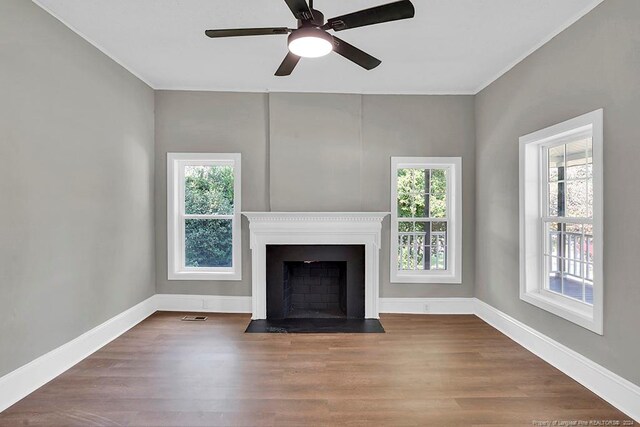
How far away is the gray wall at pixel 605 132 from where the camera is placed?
2281 mm

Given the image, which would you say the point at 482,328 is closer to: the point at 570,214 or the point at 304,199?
the point at 570,214

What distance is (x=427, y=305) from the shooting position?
4.47 meters

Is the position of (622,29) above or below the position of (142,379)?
above

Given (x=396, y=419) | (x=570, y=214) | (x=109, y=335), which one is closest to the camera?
(x=396, y=419)

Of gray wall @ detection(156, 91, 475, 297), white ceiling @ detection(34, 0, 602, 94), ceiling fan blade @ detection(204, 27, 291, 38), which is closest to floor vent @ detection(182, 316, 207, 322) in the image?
gray wall @ detection(156, 91, 475, 297)

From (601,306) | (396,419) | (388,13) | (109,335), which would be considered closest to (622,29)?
(388,13)

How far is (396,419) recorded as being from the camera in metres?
2.24

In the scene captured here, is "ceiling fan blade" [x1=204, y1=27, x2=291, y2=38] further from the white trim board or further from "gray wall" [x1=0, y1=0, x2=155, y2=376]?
the white trim board

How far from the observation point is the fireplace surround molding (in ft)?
13.8

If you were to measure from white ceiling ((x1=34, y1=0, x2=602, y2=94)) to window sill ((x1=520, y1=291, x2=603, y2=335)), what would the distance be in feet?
7.63

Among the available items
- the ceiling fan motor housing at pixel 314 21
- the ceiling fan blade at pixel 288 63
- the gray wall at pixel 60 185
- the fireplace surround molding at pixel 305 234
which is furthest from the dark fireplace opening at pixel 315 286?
the ceiling fan motor housing at pixel 314 21

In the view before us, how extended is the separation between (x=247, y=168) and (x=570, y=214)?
349 centimetres

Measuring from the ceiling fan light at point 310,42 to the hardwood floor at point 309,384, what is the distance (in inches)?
92.4

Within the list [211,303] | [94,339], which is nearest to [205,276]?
[211,303]
